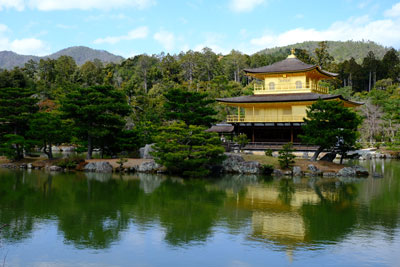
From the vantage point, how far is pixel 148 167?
81.2 feet

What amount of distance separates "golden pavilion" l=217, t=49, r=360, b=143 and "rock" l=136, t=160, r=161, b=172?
352 inches

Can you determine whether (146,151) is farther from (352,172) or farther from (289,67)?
(289,67)

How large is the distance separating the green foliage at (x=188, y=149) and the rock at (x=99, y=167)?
3525mm

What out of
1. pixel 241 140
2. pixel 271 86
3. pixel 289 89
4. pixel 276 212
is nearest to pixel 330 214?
pixel 276 212

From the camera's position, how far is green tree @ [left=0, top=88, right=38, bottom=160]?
26766mm

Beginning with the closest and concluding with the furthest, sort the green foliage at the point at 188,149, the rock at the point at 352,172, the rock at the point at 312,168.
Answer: the green foliage at the point at 188,149, the rock at the point at 352,172, the rock at the point at 312,168

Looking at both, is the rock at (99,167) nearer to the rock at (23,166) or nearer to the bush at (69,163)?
the bush at (69,163)

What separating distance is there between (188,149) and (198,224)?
1144 centimetres

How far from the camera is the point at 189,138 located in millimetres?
23062

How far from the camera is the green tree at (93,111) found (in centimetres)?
2578

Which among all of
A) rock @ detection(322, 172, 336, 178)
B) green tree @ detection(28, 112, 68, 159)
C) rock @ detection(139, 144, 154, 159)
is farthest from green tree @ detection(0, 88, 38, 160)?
rock @ detection(322, 172, 336, 178)

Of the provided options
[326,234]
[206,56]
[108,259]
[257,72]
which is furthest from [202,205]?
[206,56]

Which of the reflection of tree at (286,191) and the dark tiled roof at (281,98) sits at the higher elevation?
the dark tiled roof at (281,98)

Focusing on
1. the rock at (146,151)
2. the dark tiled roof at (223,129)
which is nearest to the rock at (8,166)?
the rock at (146,151)
